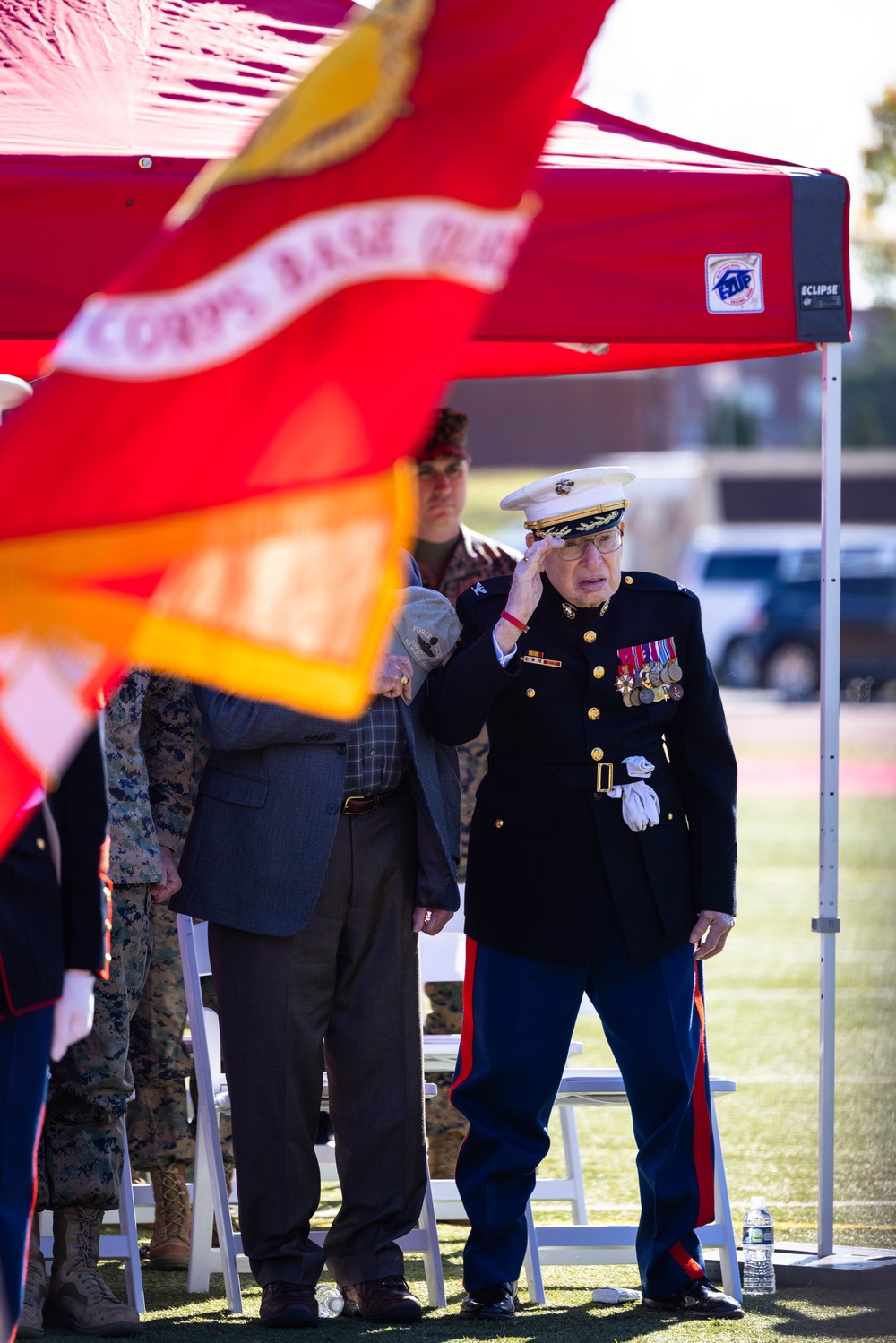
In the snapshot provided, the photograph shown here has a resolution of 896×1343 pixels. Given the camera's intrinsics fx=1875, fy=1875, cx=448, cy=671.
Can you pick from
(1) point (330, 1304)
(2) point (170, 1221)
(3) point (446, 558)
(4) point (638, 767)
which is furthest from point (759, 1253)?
(3) point (446, 558)

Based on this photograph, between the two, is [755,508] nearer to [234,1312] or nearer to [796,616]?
[796,616]

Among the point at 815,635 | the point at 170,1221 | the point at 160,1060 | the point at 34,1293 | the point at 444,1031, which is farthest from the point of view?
the point at 815,635

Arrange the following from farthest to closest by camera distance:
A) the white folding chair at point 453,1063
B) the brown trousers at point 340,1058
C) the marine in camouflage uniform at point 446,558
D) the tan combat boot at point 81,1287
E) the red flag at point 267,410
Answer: the marine in camouflage uniform at point 446,558, the white folding chair at point 453,1063, the brown trousers at point 340,1058, the tan combat boot at point 81,1287, the red flag at point 267,410

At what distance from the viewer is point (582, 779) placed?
4.59m

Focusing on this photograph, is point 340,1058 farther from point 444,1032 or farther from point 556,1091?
point 444,1032

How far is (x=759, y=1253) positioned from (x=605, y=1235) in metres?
0.41

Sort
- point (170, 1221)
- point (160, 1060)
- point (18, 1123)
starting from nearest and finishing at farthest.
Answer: point (18, 1123), point (160, 1060), point (170, 1221)

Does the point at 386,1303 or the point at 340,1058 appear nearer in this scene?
the point at 386,1303

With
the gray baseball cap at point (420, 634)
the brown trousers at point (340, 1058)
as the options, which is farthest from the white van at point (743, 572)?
the brown trousers at point (340, 1058)

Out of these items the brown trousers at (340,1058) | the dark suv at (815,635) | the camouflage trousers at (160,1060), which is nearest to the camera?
the brown trousers at (340,1058)

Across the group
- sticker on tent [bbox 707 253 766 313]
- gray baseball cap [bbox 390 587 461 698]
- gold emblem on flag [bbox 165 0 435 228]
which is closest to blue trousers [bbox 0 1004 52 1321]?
gold emblem on flag [bbox 165 0 435 228]

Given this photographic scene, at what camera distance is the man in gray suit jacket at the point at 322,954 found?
4.44m

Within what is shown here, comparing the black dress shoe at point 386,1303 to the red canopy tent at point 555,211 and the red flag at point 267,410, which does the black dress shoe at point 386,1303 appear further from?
the red flag at point 267,410

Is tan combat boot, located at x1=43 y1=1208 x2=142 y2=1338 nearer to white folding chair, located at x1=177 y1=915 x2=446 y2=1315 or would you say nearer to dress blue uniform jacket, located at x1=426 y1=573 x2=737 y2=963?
white folding chair, located at x1=177 y1=915 x2=446 y2=1315
